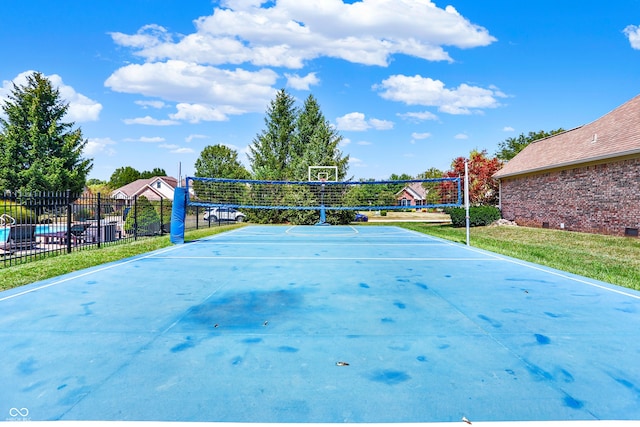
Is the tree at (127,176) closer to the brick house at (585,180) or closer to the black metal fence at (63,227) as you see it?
the black metal fence at (63,227)

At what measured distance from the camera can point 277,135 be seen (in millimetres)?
29672

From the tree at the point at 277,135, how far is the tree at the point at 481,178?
1322cm

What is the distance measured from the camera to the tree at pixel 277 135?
96.2ft

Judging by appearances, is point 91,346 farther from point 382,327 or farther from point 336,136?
point 336,136

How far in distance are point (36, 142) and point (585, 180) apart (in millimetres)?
34447

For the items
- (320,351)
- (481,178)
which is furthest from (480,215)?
(320,351)

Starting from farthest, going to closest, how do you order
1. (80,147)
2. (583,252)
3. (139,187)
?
1. (139,187)
2. (80,147)
3. (583,252)

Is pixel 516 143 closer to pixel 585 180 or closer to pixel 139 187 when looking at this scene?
pixel 585 180

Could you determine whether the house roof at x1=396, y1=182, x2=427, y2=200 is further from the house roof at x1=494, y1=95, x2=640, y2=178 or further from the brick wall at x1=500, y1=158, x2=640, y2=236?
the brick wall at x1=500, y1=158, x2=640, y2=236

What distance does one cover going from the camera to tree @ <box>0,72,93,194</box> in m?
26.0

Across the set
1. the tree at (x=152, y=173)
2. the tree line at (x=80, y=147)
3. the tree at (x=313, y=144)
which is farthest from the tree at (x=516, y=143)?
the tree at (x=152, y=173)

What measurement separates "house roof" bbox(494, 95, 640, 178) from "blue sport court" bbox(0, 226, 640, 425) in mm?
10579

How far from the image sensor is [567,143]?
18.1 metres

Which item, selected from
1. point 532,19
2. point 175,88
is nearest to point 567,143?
point 532,19
